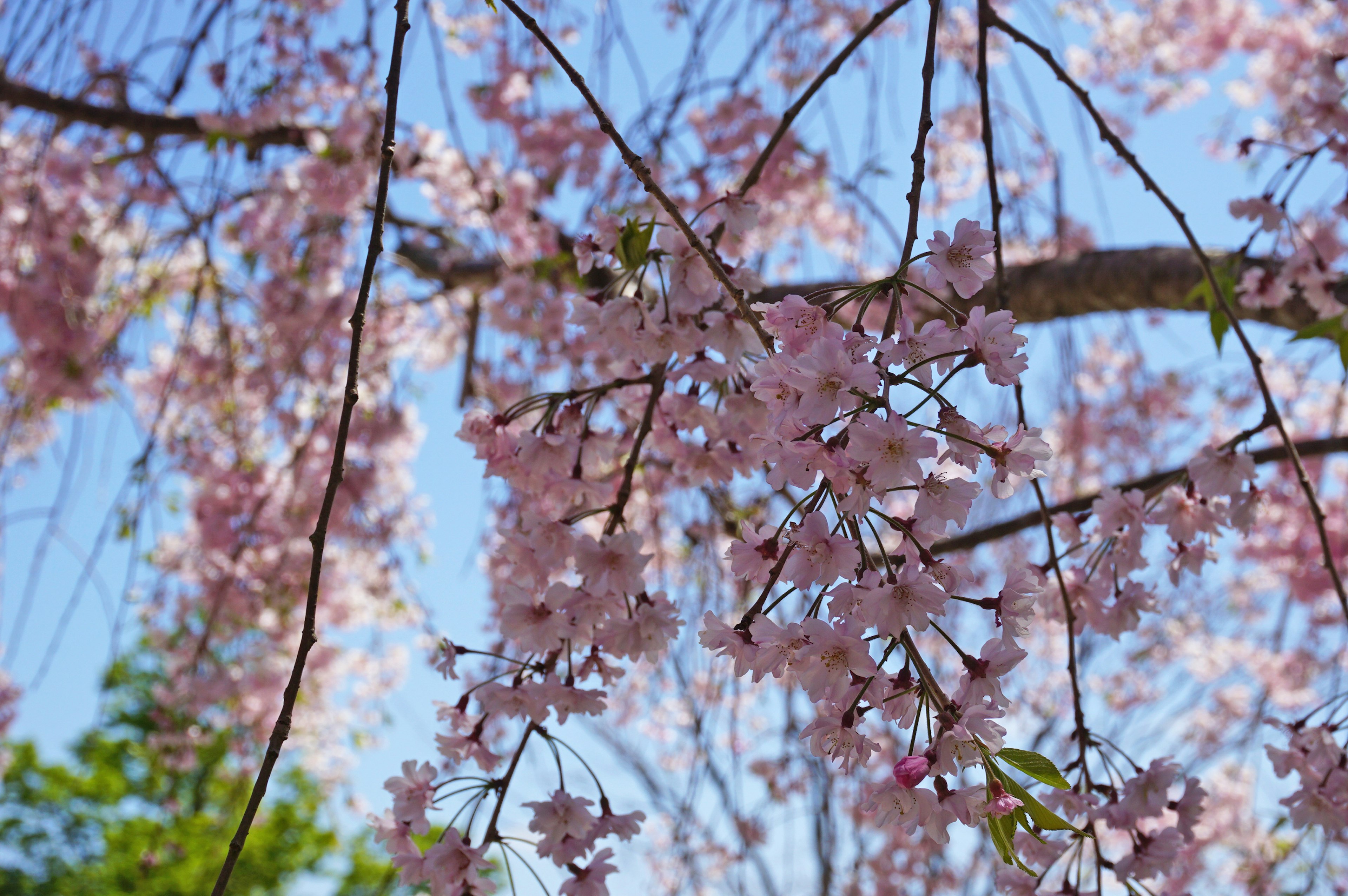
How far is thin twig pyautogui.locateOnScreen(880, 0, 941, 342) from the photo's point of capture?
73 cm

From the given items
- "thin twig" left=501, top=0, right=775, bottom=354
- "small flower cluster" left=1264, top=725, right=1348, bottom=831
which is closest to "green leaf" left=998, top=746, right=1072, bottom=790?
"thin twig" left=501, top=0, right=775, bottom=354

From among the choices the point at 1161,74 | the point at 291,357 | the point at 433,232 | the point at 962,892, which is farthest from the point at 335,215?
the point at 1161,74

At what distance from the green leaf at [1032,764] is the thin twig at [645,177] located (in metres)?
0.36

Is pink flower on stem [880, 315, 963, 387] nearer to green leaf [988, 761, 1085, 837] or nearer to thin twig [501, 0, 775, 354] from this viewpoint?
thin twig [501, 0, 775, 354]

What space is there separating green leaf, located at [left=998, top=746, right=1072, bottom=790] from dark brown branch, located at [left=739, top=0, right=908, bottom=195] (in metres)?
0.66

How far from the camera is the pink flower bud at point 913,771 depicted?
0.70m

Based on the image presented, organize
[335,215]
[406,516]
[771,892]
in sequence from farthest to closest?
[406,516]
[771,892]
[335,215]

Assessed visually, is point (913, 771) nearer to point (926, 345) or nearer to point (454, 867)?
point (926, 345)

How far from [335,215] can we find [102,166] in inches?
35.1

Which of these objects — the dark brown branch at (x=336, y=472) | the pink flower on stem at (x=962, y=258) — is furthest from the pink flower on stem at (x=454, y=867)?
the pink flower on stem at (x=962, y=258)

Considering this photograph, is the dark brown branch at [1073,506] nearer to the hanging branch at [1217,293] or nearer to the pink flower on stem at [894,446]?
the hanging branch at [1217,293]

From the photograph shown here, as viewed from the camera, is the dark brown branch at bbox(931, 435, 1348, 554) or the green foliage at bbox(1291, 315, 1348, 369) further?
the dark brown branch at bbox(931, 435, 1348, 554)

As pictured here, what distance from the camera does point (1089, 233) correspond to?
16.5 ft

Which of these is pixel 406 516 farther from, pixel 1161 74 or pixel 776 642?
pixel 1161 74
